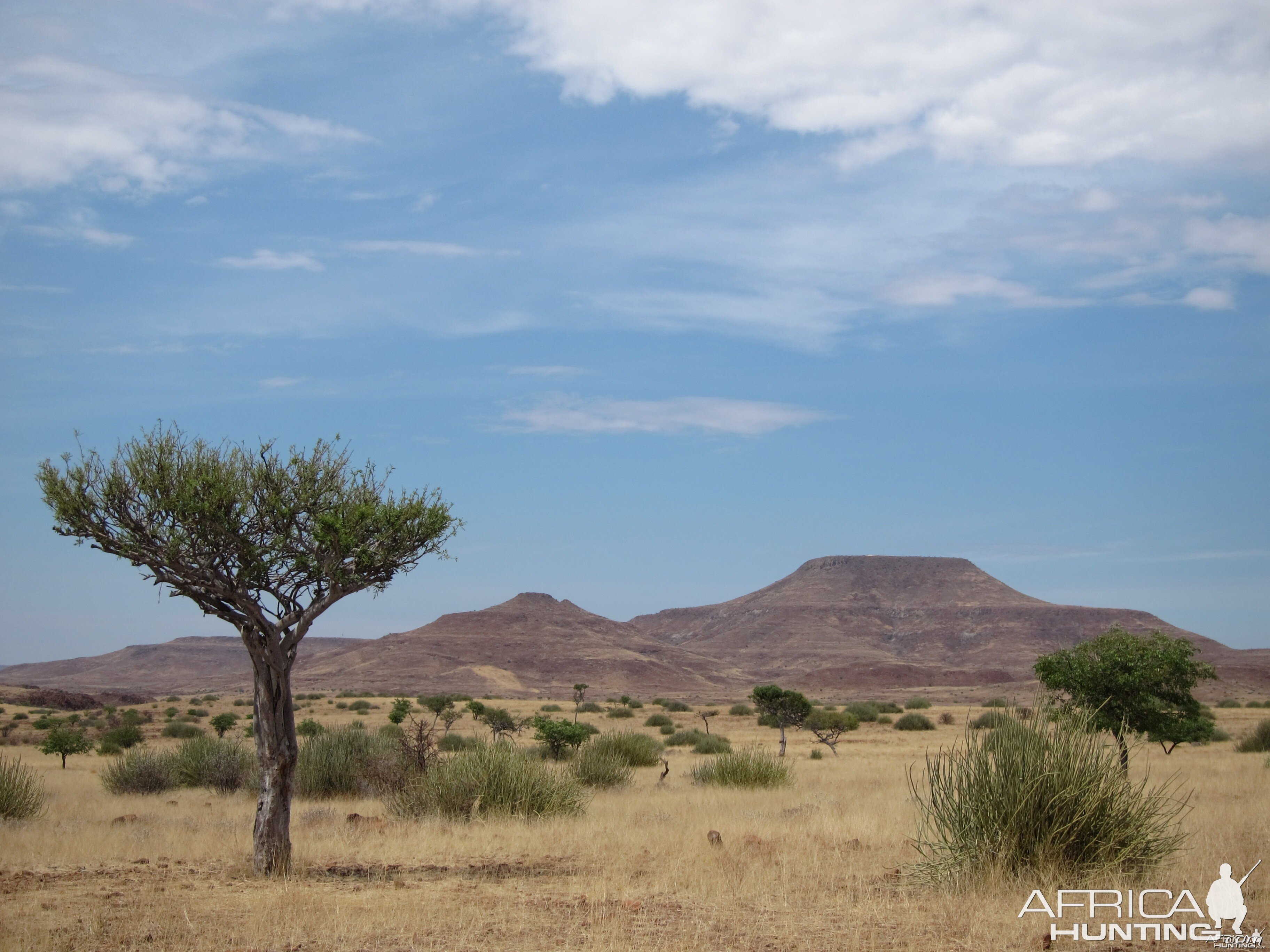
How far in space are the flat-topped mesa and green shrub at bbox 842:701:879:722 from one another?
344 ft

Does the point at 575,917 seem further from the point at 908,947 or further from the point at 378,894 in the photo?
the point at 908,947

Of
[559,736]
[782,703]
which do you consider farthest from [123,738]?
[782,703]

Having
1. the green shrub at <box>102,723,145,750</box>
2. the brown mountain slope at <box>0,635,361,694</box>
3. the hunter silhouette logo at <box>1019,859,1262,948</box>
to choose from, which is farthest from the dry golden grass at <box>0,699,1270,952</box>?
the brown mountain slope at <box>0,635,361,694</box>

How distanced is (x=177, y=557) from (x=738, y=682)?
115569 millimetres

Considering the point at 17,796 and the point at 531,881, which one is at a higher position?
the point at 17,796

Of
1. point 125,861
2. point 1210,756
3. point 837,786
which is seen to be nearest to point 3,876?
point 125,861

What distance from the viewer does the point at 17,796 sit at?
1633 centimetres

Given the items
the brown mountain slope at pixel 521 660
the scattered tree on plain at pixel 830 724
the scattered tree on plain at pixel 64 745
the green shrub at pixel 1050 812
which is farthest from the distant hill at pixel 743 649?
the green shrub at pixel 1050 812

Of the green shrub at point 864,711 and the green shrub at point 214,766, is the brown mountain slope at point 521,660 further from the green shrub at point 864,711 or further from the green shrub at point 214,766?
the green shrub at point 214,766

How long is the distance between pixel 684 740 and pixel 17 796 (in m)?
25.5

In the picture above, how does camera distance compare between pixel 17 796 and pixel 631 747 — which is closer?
pixel 17 796

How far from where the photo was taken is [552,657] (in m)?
125

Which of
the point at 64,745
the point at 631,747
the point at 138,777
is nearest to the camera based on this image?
the point at 138,777

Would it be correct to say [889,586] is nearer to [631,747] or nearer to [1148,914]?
[631,747]
